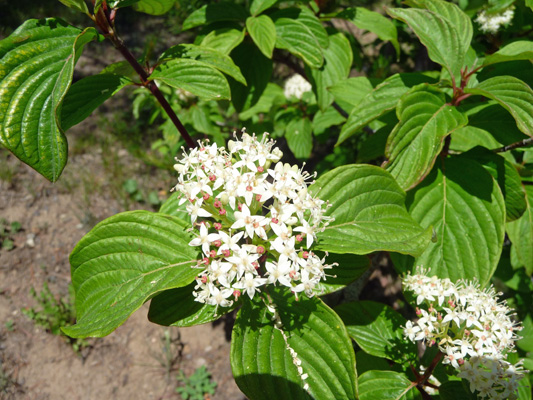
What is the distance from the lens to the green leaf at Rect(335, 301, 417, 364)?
4.67 feet

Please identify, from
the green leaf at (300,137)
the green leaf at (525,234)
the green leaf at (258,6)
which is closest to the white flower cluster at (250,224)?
the green leaf at (258,6)

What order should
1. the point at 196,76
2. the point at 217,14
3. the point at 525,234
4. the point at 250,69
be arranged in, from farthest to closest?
the point at 250,69, the point at 217,14, the point at 525,234, the point at 196,76

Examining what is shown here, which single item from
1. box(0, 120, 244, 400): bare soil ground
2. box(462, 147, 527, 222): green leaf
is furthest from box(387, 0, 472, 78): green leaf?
box(0, 120, 244, 400): bare soil ground

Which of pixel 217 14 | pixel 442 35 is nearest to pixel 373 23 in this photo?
pixel 442 35

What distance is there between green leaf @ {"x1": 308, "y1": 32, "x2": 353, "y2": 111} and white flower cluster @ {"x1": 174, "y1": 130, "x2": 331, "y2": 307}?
2.63 ft

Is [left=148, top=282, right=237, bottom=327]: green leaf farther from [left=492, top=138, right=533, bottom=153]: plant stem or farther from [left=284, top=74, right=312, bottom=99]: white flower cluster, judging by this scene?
[left=284, top=74, right=312, bottom=99]: white flower cluster

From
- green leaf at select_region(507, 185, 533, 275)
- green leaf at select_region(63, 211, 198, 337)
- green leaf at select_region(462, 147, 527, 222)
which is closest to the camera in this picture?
green leaf at select_region(63, 211, 198, 337)

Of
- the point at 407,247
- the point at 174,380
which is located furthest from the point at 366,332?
the point at 174,380

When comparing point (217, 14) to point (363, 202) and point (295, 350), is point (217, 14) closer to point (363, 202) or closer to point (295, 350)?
point (363, 202)

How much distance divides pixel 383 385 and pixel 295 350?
0.49 m

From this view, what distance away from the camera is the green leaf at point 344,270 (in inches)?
47.3

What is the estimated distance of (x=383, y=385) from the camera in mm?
1317

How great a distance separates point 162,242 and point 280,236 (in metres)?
0.35

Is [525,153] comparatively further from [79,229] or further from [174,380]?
[79,229]
